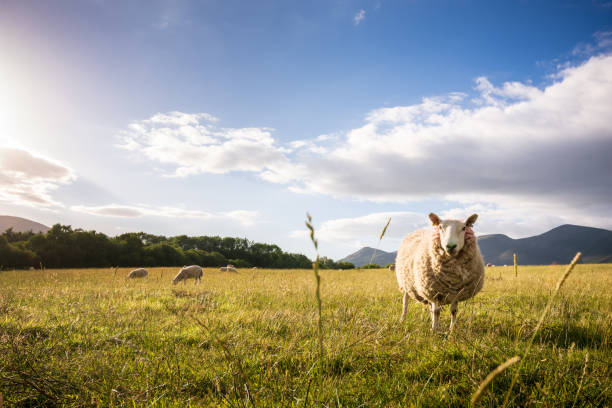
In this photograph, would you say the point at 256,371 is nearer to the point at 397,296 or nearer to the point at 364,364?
the point at 364,364

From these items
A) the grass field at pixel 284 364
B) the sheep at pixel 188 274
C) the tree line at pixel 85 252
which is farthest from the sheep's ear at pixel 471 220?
the tree line at pixel 85 252

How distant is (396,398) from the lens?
2.88m

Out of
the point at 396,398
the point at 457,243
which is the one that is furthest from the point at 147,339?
the point at 457,243

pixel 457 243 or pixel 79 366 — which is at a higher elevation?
pixel 457 243

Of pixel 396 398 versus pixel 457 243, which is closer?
pixel 396 398

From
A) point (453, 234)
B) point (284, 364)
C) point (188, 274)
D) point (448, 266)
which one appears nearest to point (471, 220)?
point (453, 234)

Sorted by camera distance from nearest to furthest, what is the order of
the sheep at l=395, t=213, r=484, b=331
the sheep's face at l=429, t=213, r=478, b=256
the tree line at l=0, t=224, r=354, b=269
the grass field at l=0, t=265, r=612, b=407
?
the grass field at l=0, t=265, r=612, b=407
the sheep's face at l=429, t=213, r=478, b=256
the sheep at l=395, t=213, r=484, b=331
the tree line at l=0, t=224, r=354, b=269

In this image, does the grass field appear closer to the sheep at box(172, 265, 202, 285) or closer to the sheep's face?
the sheep's face

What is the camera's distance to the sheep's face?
5316mm

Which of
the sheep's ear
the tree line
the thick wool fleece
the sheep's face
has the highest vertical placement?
the sheep's ear

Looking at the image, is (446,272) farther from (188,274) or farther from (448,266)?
(188,274)

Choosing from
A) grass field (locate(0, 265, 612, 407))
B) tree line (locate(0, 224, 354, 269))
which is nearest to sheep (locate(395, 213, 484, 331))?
grass field (locate(0, 265, 612, 407))

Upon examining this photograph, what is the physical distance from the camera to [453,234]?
5.34 m

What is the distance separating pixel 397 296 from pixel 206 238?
81.1 m
